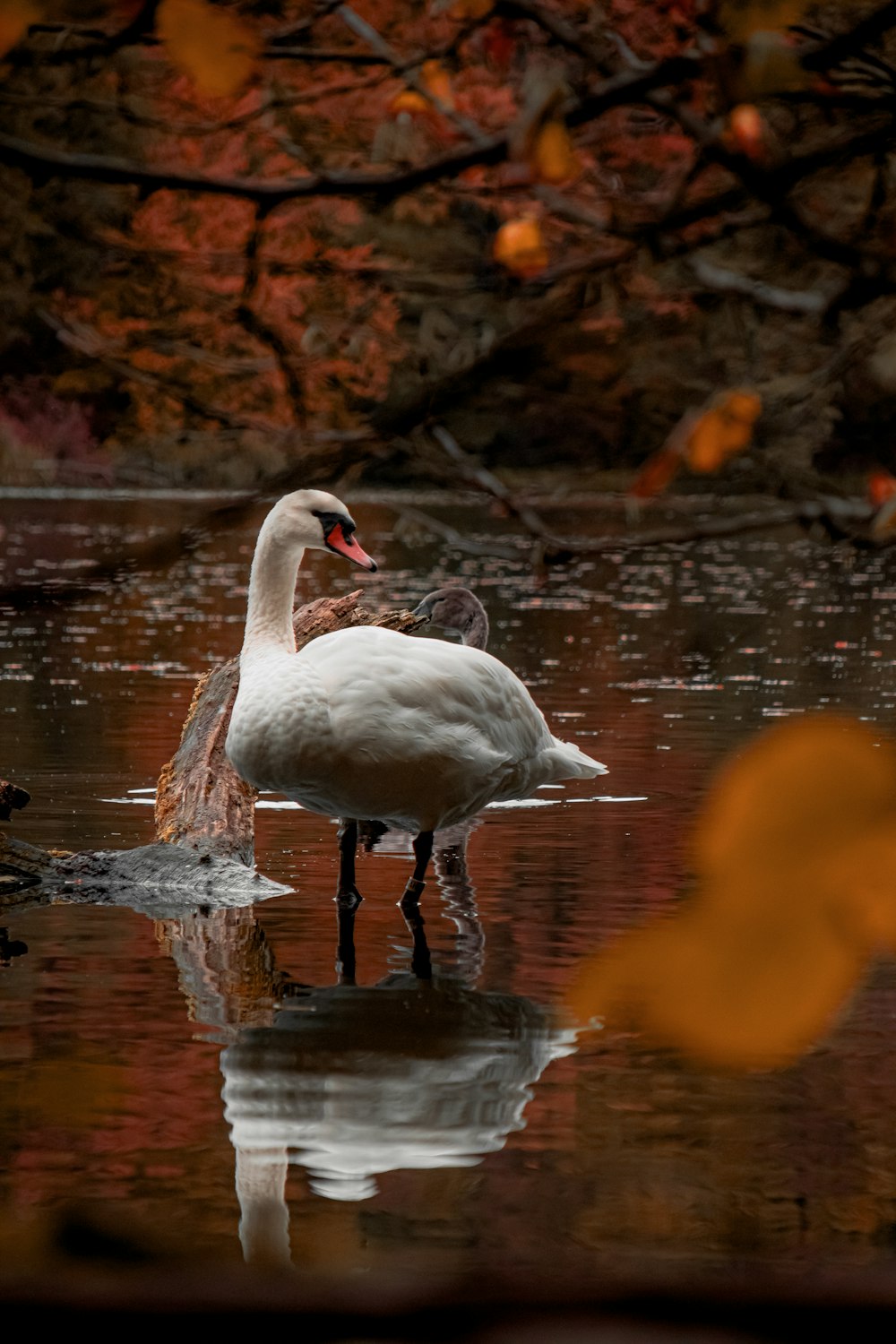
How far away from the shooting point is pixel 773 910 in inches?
34.2

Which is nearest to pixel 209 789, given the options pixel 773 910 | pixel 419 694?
pixel 419 694

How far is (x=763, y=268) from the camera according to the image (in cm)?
232

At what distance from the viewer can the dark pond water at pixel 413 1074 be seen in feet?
14.5

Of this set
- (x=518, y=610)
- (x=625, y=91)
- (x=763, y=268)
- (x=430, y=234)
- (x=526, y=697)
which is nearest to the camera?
(x=625, y=91)

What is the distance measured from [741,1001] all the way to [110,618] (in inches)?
1047

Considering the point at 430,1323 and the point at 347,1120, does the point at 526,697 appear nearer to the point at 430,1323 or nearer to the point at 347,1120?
the point at 347,1120

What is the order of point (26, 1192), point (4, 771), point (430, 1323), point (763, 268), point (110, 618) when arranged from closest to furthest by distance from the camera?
1. point (430, 1323)
2. point (763, 268)
3. point (26, 1192)
4. point (4, 771)
5. point (110, 618)

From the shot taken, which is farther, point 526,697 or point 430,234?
point 526,697

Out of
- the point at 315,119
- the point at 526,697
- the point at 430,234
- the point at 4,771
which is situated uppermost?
the point at 315,119

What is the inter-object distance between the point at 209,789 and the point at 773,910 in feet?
29.3

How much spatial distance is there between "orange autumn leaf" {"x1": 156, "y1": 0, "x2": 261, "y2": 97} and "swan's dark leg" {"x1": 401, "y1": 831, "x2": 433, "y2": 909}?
284 inches

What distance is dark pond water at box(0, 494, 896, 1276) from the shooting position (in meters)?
4.42

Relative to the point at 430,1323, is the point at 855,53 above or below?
above

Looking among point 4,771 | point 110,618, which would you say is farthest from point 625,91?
point 110,618
